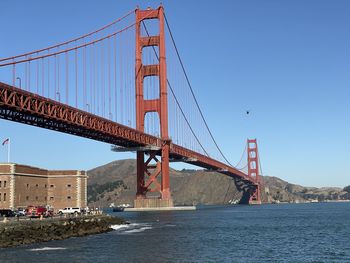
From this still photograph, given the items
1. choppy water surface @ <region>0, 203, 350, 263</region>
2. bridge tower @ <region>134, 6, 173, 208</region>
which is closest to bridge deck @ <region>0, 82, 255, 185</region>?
bridge tower @ <region>134, 6, 173, 208</region>

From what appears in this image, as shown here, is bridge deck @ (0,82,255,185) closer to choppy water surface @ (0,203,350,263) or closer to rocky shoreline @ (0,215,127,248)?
rocky shoreline @ (0,215,127,248)

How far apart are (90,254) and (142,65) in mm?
72539

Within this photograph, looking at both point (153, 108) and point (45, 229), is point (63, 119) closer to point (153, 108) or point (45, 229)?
point (45, 229)

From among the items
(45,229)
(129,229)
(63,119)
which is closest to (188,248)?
(45,229)

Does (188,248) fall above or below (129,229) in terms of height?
below

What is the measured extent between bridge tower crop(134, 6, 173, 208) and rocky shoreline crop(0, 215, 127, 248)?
44008 millimetres

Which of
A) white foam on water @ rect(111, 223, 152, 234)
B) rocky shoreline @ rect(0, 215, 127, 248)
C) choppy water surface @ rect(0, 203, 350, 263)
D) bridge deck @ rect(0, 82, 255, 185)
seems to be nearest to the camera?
choppy water surface @ rect(0, 203, 350, 263)

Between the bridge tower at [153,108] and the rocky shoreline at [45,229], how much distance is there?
144 feet

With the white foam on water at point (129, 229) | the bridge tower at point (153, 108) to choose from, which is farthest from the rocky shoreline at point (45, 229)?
the bridge tower at point (153, 108)

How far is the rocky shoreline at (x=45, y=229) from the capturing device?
4041 cm

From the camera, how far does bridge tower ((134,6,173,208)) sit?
102312 millimetres

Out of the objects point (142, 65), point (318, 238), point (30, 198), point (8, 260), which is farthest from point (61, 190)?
point (8, 260)

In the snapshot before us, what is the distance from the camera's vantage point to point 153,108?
103m

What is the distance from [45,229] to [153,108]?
192ft
